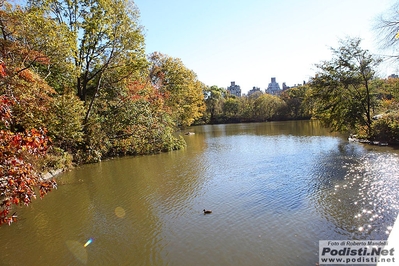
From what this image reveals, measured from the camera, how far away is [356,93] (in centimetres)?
2148

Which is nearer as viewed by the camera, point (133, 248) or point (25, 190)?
point (25, 190)

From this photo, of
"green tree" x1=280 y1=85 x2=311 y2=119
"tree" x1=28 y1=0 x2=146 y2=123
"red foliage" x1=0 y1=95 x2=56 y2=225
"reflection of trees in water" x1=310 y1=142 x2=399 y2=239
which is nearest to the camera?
"red foliage" x1=0 y1=95 x2=56 y2=225

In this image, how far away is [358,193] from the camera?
8.38 meters

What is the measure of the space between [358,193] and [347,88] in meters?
15.4

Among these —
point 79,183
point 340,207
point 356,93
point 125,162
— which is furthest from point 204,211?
point 356,93

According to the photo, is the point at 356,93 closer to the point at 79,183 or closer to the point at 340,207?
the point at 340,207

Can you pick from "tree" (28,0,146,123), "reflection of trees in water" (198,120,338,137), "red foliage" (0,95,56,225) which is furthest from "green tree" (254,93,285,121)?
"red foliage" (0,95,56,225)

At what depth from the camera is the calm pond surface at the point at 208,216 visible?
5484 millimetres

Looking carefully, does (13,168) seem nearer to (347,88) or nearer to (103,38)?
(103,38)

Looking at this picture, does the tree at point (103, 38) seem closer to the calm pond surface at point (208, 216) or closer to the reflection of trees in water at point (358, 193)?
the calm pond surface at point (208, 216)

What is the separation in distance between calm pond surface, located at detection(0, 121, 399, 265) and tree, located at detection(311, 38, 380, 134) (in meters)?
9.17

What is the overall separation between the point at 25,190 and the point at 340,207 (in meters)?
7.44

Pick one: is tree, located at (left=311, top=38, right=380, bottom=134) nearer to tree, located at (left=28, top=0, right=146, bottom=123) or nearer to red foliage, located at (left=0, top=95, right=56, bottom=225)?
tree, located at (left=28, top=0, right=146, bottom=123)

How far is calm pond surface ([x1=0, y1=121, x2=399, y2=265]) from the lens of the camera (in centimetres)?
548
